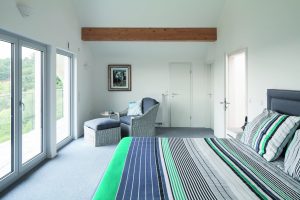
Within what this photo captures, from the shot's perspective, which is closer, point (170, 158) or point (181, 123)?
point (170, 158)

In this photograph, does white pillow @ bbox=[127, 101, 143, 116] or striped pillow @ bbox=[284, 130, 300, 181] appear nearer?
striped pillow @ bbox=[284, 130, 300, 181]

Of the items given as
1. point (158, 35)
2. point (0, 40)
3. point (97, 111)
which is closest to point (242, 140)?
point (0, 40)

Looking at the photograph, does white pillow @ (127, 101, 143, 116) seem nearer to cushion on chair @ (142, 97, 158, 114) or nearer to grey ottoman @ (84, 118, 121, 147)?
cushion on chair @ (142, 97, 158, 114)

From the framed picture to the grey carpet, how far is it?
239 centimetres

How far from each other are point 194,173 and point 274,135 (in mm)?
930

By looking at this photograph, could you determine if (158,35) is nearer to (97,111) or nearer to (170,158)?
(97,111)

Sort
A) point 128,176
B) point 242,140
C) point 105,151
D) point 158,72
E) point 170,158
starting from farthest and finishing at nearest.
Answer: point 158,72 → point 105,151 → point 242,140 → point 170,158 → point 128,176

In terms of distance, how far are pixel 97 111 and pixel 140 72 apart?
5.49 feet

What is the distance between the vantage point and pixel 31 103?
3.79m

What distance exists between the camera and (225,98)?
5031 mm

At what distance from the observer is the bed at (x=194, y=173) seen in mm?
1417

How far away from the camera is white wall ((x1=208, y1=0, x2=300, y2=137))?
106 inches

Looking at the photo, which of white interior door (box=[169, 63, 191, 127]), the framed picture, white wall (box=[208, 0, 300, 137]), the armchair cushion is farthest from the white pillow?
white wall (box=[208, 0, 300, 137])

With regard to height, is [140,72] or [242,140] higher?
[140,72]
